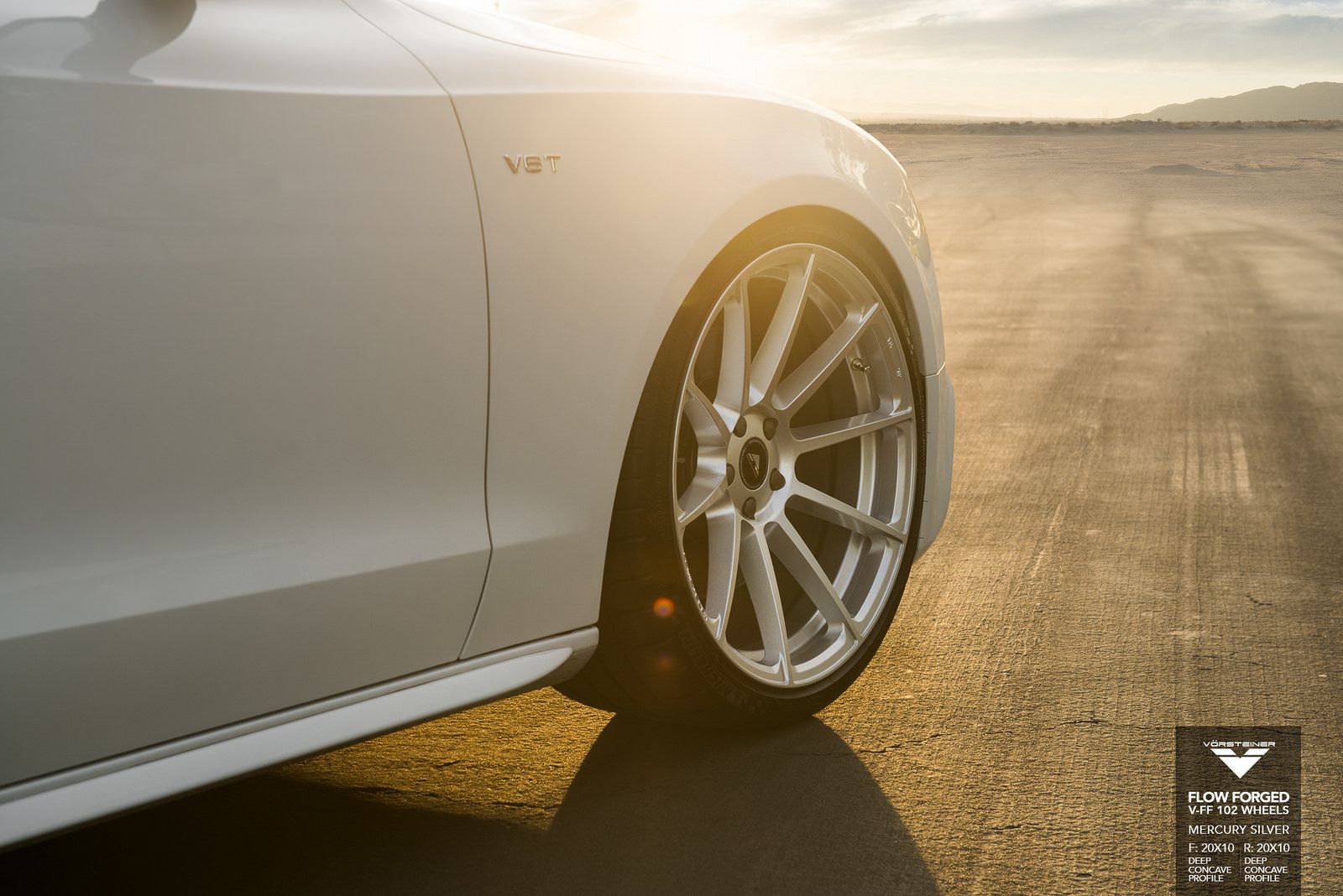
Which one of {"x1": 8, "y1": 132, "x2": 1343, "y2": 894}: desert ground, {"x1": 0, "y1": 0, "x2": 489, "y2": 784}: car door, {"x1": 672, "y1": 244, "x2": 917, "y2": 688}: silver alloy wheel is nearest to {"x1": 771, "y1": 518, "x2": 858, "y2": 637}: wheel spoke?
{"x1": 672, "y1": 244, "x2": 917, "y2": 688}: silver alloy wheel

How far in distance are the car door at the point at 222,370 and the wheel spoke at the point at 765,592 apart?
29.6 inches

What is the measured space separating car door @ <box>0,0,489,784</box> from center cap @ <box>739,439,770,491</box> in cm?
74

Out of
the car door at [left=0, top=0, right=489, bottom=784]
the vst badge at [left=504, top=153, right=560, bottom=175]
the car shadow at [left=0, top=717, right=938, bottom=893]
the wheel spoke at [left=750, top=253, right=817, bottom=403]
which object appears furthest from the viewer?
the wheel spoke at [left=750, top=253, right=817, bottom=403]

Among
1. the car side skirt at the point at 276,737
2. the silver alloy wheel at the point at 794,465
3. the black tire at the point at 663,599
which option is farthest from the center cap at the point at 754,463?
the car side skirt at the point at 276,737

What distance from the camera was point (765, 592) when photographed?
2.65 meters

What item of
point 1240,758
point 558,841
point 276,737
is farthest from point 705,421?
point 1240,758

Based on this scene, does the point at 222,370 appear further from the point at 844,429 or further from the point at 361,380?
the point at 844,429

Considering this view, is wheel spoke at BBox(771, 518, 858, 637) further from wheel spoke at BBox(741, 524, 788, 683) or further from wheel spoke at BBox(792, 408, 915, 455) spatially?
wheel spoke at BBox(792, 408, 915, 455)

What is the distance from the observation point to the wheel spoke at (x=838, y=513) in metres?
2.78

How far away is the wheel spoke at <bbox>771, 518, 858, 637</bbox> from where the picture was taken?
2.73m

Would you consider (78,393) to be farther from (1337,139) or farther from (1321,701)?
(1337,139)

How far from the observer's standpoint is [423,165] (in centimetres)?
192

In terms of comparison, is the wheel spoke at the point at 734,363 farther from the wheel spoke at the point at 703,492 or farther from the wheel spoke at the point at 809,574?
→ the wheel spoke at the point at 809,574

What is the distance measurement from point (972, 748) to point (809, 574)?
0.48 metres
